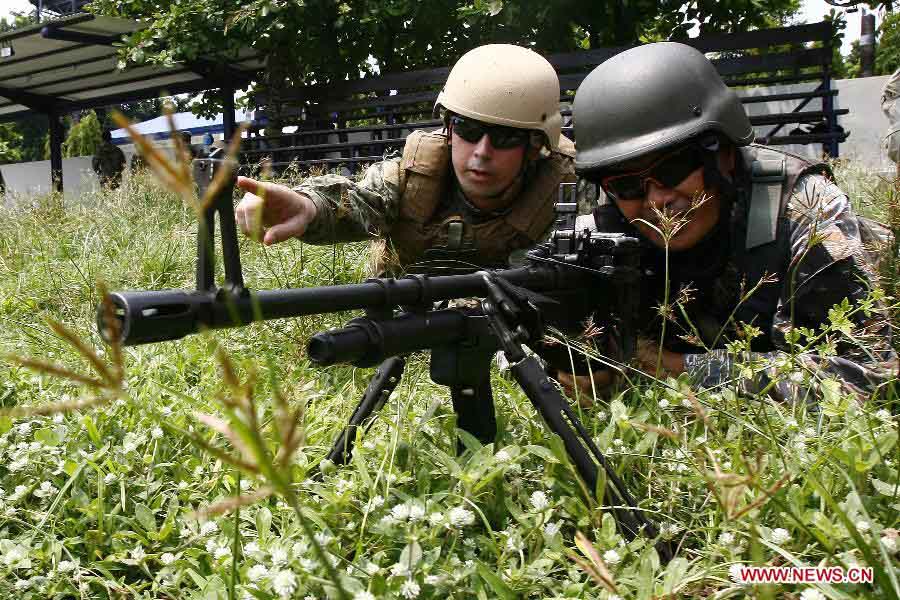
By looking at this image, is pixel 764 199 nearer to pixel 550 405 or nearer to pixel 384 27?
pixel 550 405

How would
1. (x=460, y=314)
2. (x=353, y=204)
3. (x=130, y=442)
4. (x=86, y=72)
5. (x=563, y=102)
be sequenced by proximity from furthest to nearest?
(x=86, y=72) < (x=563, y=102) < (x=353, y=204) < (x=130, y=442) < (x=460, y=314)

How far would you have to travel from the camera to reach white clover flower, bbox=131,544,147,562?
1686 millimetres

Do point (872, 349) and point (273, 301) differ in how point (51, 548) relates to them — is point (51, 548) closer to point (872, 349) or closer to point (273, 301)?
point (273, 301)

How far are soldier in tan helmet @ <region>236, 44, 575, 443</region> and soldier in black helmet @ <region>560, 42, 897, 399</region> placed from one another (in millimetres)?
477

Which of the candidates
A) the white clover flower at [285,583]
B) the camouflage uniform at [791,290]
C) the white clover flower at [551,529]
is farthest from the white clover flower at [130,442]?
the camouflage uniform at [791,290]

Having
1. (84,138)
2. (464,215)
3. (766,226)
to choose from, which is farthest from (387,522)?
(84,138)

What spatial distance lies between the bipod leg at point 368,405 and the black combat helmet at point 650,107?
1.16 meters

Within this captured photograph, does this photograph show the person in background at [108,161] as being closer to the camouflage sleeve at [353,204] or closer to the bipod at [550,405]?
the camouflage sleeve at [353,204]

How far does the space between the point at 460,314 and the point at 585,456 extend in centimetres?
45

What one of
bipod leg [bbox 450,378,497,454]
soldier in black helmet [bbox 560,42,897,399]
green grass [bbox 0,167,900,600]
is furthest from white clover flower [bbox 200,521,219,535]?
soldier in black helmet [bbox 560,42,897,399]

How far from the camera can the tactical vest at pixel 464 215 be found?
3.52 meters

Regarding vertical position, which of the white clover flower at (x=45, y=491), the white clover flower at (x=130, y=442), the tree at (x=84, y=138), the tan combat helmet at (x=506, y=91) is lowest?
the white clover flower at (x=45, y=491)

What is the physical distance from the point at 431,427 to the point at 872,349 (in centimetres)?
121

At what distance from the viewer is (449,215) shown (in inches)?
143
